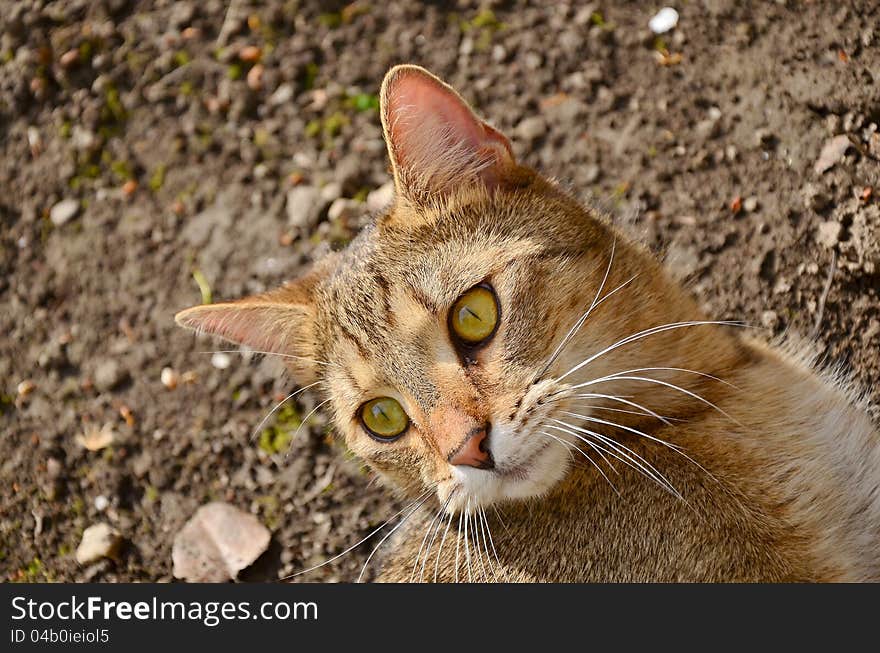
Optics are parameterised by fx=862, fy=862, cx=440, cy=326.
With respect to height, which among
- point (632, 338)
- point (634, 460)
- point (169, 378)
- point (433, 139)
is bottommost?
point (169, 378)

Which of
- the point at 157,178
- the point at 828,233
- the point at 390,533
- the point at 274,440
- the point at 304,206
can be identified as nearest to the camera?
the point at 390,533

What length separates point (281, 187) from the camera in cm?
484

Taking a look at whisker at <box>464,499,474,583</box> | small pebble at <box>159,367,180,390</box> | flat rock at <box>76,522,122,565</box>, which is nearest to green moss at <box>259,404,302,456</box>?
small pebble at <box>159,367,180,390</box>

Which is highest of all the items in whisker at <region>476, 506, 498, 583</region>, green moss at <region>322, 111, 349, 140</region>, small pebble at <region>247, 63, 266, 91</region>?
small pebble at <region>247, 63, 266, 91</region>

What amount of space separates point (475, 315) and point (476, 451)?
0.47 metres

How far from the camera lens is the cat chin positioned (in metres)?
2.78

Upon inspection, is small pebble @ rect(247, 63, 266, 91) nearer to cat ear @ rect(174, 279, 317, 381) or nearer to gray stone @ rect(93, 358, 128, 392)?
gray stone @ rect(93, 358, 128, 392)

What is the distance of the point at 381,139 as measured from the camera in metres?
4.79

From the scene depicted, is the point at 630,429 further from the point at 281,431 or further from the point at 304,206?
the point at 304,206

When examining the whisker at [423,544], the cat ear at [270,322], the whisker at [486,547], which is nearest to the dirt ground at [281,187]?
the whisker at [423,544]

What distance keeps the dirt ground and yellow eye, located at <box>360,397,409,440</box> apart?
3.75ft

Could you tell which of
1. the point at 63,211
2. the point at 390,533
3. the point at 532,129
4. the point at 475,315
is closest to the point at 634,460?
the point at 475,315

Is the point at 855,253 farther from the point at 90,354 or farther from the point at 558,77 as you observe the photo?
the point at 90,354

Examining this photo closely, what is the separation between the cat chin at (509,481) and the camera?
9.11ft
